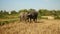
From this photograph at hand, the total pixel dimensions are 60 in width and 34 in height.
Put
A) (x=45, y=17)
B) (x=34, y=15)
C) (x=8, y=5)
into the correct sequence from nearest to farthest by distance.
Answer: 1. (x=8, y=5)
2. (x=45, y=17)
3. (x=34, y=15)

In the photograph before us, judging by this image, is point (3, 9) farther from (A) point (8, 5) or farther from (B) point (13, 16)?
(B) point (13, 16)

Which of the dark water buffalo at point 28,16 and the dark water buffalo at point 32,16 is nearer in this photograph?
the dark water buffalo at point 28,16

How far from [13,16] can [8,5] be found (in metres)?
0.29

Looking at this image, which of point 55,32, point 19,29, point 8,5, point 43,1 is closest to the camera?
point 55,32

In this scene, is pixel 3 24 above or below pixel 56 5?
below

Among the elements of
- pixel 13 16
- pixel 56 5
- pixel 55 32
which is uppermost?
pixel 56 5

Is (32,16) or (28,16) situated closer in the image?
(28,16)

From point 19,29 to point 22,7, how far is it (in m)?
0.48

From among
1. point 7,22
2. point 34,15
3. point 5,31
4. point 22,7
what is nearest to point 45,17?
point 34,15

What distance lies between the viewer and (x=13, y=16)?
2.84 meters

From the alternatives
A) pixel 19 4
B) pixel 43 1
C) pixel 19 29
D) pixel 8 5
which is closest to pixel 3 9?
pixel 8 5

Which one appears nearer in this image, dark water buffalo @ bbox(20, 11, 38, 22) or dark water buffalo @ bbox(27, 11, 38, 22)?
dark water buffalo @ bbox(20, 11, 38, 22)

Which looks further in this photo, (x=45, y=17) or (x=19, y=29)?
(x=45, y=17)

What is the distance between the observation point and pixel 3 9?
260 cm
